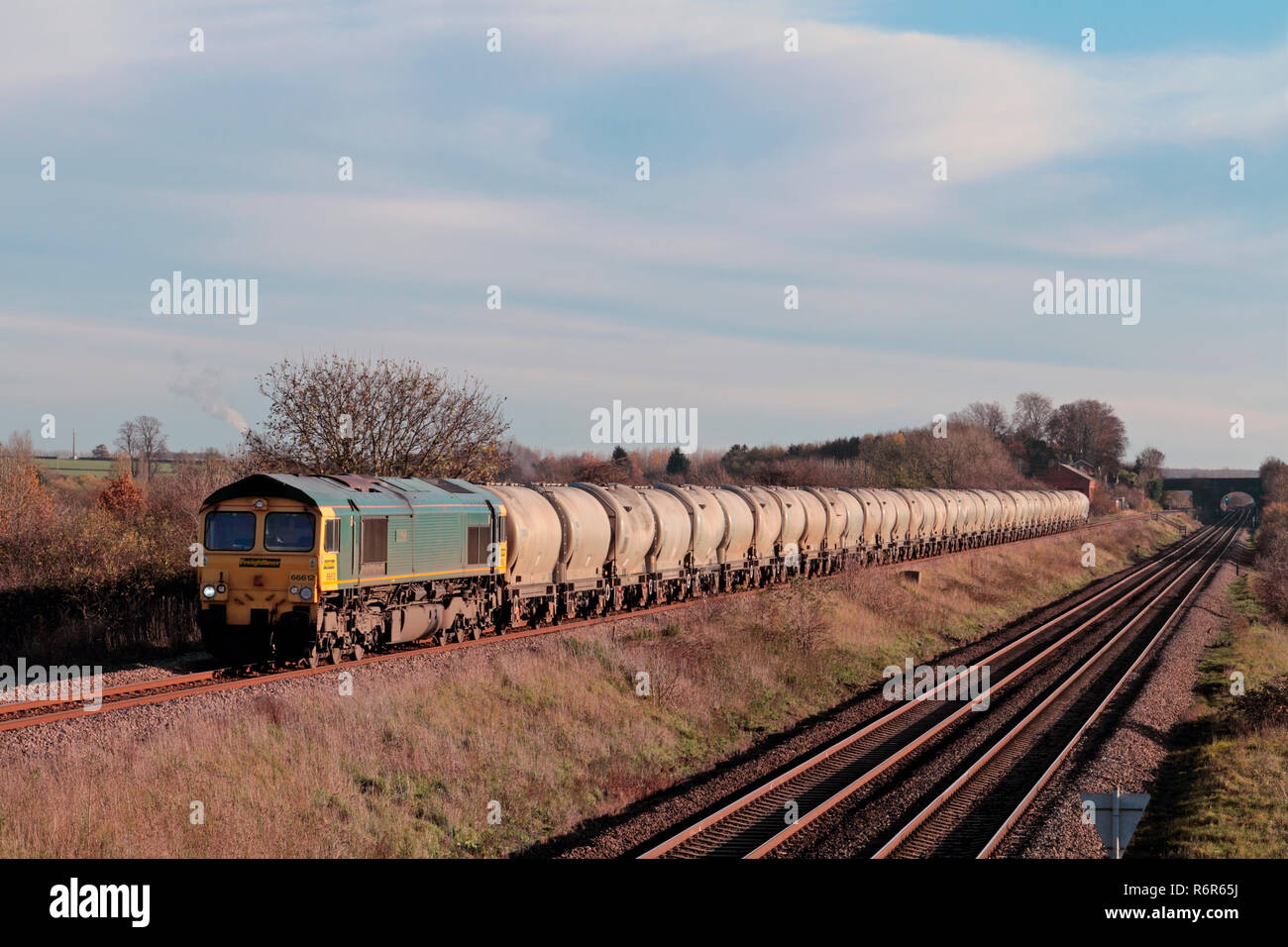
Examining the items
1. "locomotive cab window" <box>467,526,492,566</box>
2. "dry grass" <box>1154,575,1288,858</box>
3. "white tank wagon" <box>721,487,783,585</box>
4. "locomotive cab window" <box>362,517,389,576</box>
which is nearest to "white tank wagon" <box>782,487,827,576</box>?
"white tank wagon" <box>721,487,783,585</box>

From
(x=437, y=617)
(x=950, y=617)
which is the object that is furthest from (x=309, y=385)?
(x=950, y=617)

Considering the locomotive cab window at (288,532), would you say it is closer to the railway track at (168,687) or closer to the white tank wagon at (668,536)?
the railway track at (168,687)

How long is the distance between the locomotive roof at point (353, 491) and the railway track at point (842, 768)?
947 cm

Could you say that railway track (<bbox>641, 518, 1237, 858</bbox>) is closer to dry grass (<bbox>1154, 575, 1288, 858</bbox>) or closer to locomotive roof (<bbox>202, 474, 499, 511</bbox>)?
dry grass (<bbox>1154, 575, 1288, 858</bbox>)

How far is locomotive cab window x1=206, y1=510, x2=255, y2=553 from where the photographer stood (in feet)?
65.6

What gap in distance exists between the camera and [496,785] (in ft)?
52.5

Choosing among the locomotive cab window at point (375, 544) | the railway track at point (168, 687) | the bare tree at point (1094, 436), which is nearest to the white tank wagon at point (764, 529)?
the railway track at point (168, 687)

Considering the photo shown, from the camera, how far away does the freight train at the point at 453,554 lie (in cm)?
1958

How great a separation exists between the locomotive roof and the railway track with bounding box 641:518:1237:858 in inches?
373
